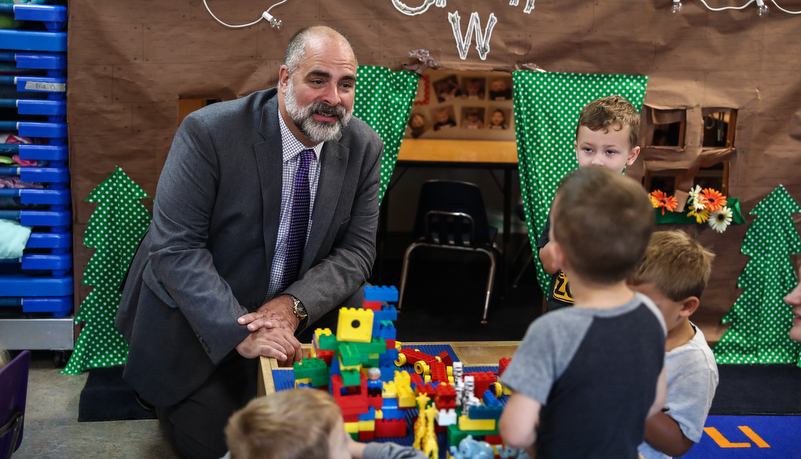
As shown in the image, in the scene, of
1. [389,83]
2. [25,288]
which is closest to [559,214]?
[389,83]

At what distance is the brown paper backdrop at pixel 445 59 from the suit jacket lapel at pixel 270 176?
1049mm

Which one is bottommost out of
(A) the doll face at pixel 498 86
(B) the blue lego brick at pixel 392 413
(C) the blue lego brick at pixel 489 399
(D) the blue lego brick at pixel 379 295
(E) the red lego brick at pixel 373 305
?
(B) the blue lego brick at pixel 392 413

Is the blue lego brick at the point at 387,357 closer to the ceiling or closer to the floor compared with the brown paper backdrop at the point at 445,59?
closer to the floor

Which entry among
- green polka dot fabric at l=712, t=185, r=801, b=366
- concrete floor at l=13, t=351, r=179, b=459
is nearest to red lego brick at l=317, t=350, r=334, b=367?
concrete floor at l=13, t=351, r=179, b=459

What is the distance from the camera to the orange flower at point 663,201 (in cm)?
368

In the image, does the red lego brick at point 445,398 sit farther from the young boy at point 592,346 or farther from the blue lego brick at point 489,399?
the young boy at point 592,346

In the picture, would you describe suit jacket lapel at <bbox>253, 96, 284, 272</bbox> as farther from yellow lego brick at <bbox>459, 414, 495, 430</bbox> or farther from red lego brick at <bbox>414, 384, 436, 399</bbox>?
yellow lego brick at <bbox>459, 414, 495, 430</bbox>

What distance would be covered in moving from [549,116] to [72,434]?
8.76 feet

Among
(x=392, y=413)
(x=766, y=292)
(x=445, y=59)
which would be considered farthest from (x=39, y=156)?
(x=766, y=292)

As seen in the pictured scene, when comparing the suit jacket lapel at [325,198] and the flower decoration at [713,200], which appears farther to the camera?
the flower decoration at [713,200]

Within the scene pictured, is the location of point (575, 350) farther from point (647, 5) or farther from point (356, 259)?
point (647, 5)

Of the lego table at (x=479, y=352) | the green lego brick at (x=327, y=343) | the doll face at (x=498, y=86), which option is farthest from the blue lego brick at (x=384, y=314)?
the doll face at (x=498, y=86)

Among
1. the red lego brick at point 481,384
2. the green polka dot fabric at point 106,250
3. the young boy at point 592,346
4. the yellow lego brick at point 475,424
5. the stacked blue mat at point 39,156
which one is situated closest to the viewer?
the young boy at point 592,346

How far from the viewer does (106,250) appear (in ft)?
11.0
